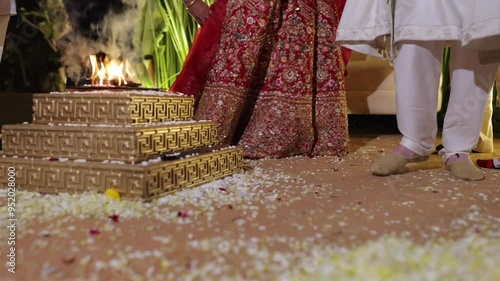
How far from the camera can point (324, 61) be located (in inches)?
92.8

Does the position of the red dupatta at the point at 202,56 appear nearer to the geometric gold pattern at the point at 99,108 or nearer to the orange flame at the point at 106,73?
the orange flame at the point at 106,73

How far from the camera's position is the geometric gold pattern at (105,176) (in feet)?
4.23

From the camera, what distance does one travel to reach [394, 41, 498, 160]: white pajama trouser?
5.60 ft

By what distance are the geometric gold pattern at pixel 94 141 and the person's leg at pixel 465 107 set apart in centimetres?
98

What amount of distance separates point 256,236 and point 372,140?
2.37m

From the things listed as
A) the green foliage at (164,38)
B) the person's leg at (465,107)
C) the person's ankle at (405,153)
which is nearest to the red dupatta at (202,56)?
the green foliage at (164,38)

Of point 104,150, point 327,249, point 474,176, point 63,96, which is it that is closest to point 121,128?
point 104,150

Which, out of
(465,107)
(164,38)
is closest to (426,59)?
(465,107)

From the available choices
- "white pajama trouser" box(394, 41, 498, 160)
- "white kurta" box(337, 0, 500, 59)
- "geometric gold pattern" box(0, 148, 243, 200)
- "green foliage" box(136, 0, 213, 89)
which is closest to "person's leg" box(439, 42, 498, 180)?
"white pajama trouser" box(394, 41, 498, 160)

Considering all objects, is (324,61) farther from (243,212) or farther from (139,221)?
(139,221)

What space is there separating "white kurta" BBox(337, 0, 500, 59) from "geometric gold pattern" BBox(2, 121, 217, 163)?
769 millimetres

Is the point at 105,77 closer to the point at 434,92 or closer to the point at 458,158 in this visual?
the point at 434,92

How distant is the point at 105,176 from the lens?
4.31 ft

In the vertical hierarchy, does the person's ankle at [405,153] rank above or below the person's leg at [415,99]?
below
